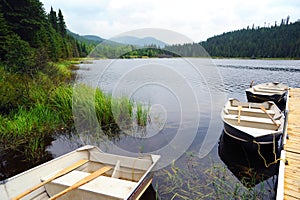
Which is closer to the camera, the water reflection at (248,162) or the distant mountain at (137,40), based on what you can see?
the distant mountain at (137,40)

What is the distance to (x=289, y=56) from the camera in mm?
53375

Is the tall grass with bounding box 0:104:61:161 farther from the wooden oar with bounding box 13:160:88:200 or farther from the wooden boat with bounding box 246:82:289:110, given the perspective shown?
the wooden boat with bounding box 246:82:289:110

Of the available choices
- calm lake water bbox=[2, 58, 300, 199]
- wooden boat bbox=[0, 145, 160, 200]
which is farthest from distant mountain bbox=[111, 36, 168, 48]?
wooden boat bbox=[0, 145, 160, 200]

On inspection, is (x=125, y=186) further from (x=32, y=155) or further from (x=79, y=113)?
(x=79, y=113)

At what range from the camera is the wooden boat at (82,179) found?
2.84 metres

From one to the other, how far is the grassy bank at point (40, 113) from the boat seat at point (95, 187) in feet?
7.35

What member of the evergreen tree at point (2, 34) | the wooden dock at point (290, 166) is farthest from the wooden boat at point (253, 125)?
the evergreen tree at point (2, 34)

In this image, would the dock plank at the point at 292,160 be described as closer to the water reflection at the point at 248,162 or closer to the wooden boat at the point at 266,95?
the water reflection at the point at 248,162

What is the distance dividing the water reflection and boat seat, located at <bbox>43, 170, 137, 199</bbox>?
8.59 feet

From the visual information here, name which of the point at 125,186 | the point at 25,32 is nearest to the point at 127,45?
the point at 125,186

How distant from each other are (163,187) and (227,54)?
54.8 m

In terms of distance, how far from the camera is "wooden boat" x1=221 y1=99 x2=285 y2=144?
4.61 metres

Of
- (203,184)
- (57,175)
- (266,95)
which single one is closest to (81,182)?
(57,175)

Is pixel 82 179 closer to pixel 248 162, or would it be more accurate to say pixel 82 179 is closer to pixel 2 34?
pixel 248 162
